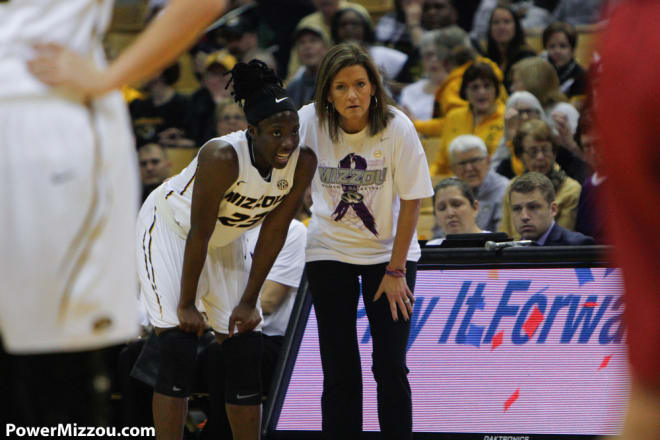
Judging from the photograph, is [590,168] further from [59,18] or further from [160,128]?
[59,18]

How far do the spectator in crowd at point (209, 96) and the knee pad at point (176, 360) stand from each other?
5366 mm

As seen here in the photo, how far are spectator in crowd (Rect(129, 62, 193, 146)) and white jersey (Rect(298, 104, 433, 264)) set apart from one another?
5178 millimetres

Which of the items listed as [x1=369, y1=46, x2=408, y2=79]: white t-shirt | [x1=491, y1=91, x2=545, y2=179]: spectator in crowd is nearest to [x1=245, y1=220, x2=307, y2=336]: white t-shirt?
[x1=491, y1=91, x2=545, y2=179]: spectator in crowd

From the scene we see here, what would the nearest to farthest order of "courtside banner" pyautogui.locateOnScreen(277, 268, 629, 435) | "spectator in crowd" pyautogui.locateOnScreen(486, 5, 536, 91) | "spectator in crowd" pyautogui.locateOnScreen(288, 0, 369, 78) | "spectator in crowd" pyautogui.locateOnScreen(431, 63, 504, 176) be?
1. "courtside banner" pyautogui.locateOnScreen(277, 268, 629, 435)
2. "spectator in crowd" pyautogui.locateOnScreen(431, 63, 504, 176)
3. "spectator in crowd" pyautogui.locateOnScreen(486, 5, 536, 91)
4. "spectator in crowd" pyautogui.locateOnScreen(288, 0, 369, 78)

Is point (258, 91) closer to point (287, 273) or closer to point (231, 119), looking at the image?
point (287, 273)

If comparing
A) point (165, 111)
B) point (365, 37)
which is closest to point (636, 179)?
point (365, 37)

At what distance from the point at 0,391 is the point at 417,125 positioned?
6983mm

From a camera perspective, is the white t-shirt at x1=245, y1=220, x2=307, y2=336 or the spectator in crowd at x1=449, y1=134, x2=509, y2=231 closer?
the white t-shirt at x1=245, y1=220, x2=307, y2=336

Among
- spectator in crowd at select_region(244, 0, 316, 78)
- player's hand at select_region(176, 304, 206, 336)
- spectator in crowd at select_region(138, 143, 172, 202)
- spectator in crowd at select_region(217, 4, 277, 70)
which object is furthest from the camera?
spectator in crowd at select_region(244, 0, 316, 78)

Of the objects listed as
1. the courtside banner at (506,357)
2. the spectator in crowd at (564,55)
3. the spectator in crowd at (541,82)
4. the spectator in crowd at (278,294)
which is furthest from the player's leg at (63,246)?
the spectator in crowd at (564,55)

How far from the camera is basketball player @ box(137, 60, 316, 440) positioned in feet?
14.6

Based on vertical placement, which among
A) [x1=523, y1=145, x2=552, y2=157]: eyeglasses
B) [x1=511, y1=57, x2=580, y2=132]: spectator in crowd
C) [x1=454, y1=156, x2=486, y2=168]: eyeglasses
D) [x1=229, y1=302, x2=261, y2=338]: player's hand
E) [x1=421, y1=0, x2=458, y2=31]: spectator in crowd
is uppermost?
[x1=421, y1=0, x2=458, y2=31]: spectator in crowd

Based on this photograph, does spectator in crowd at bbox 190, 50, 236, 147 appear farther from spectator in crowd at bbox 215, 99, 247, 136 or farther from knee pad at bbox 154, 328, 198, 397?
knee pad at bbox 154, 328, 198, 397

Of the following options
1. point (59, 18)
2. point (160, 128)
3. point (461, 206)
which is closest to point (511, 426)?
point (461, 206)
